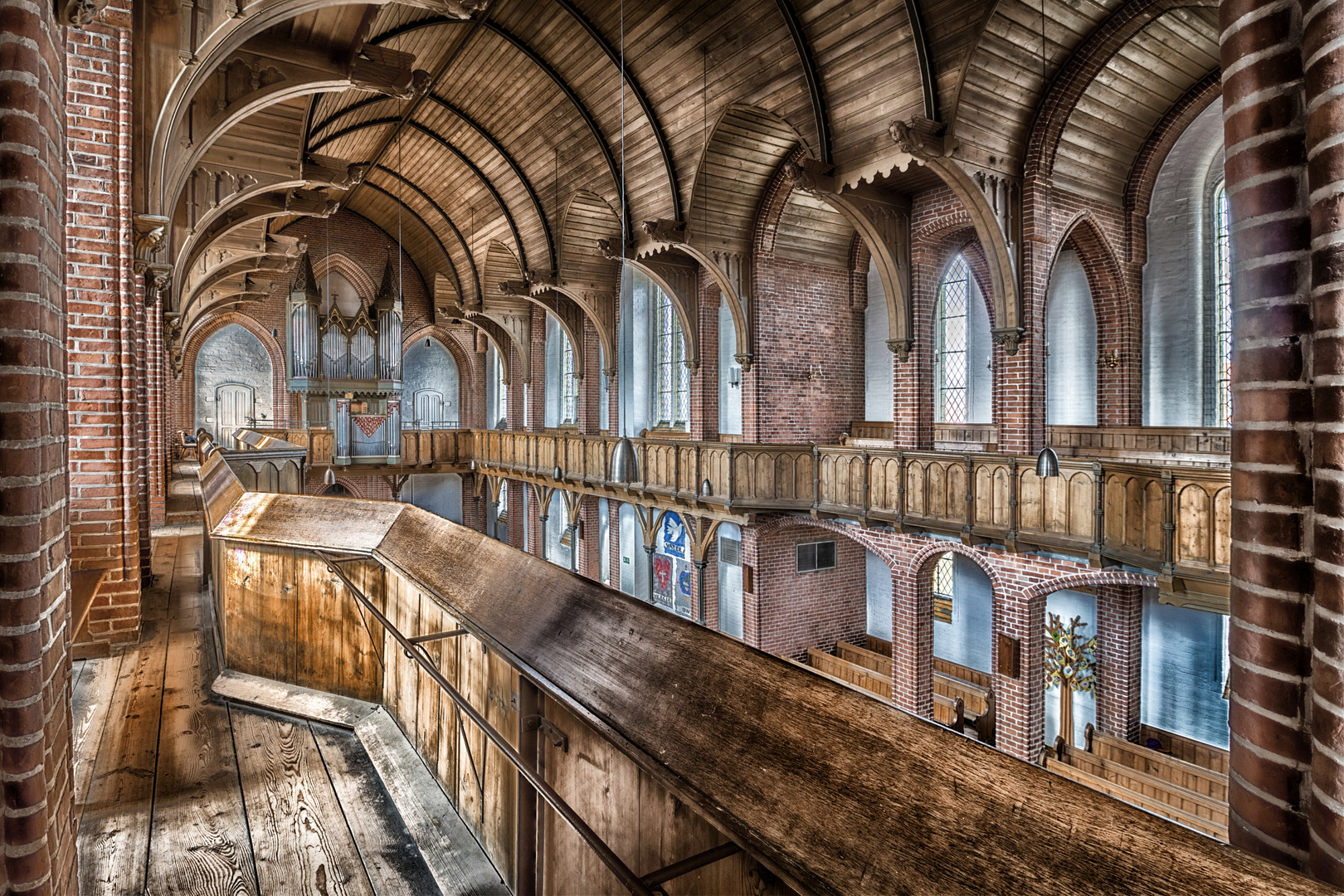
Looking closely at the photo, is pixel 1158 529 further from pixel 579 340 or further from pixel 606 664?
pixel 579 340

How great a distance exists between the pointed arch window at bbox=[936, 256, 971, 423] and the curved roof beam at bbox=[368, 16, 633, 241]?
16.5ft

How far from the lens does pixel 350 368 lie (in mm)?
18859

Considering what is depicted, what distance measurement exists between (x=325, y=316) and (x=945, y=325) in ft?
49.8

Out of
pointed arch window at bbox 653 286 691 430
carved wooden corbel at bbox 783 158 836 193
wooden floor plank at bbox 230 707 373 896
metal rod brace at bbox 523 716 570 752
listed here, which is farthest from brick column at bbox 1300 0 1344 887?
pointed arch window at bbox 653 286 691 430

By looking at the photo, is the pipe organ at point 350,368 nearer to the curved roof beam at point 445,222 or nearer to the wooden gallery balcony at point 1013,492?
the curved roof beam at point 445,222

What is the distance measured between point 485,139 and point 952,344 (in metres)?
8.92

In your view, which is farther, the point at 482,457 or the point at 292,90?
the point at 482,457

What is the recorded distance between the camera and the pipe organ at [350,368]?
59.7 feet

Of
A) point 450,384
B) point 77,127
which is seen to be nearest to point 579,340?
point 450,384

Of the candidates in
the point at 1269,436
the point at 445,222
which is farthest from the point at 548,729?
the point at 445,222

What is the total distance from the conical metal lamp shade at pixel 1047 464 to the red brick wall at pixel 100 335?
6755mm

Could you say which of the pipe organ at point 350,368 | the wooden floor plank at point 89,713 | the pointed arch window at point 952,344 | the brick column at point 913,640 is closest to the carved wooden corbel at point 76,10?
the wooden floor plank at point 89,713

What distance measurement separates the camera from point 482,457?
1855 centimetres

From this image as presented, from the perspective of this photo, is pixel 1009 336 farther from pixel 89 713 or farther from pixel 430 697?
pixel 89 713
